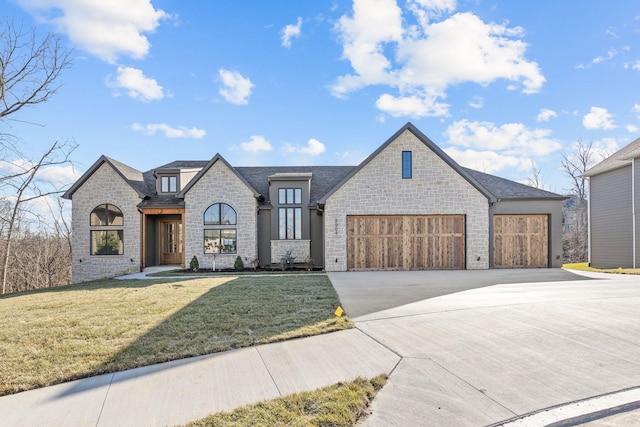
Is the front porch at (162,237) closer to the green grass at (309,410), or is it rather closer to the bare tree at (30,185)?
the bare tree at (30,185)

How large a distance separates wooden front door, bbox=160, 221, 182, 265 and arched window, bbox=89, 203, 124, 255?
88.2 inches

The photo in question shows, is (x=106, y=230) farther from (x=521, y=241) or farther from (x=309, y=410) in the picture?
(x=521, y=241)

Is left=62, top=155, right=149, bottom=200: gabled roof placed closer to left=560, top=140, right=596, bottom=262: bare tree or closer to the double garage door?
the double garage door

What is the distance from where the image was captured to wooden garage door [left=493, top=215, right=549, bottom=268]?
16547 mm

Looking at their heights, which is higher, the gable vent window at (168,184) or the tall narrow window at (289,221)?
the gable vent window at (168,184)

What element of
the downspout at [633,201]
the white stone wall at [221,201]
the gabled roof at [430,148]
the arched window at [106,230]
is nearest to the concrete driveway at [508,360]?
the gabled roof at [430,148]

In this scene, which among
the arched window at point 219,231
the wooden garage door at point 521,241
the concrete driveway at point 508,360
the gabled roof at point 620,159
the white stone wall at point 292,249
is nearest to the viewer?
the concrete driveway at point 508,360

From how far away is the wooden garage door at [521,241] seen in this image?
16.5 meters

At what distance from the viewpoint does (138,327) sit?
20.9 feet

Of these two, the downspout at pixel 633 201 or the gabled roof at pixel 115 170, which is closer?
the downspout at pixel 633 201

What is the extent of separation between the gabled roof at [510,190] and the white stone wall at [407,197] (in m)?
1.31

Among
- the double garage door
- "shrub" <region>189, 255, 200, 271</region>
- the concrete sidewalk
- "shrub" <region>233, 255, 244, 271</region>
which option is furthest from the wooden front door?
the concrete sidewalk

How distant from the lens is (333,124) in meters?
20.3

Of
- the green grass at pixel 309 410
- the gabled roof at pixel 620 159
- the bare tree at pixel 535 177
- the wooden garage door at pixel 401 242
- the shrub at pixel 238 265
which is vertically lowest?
the shrub at pixel 238 265
